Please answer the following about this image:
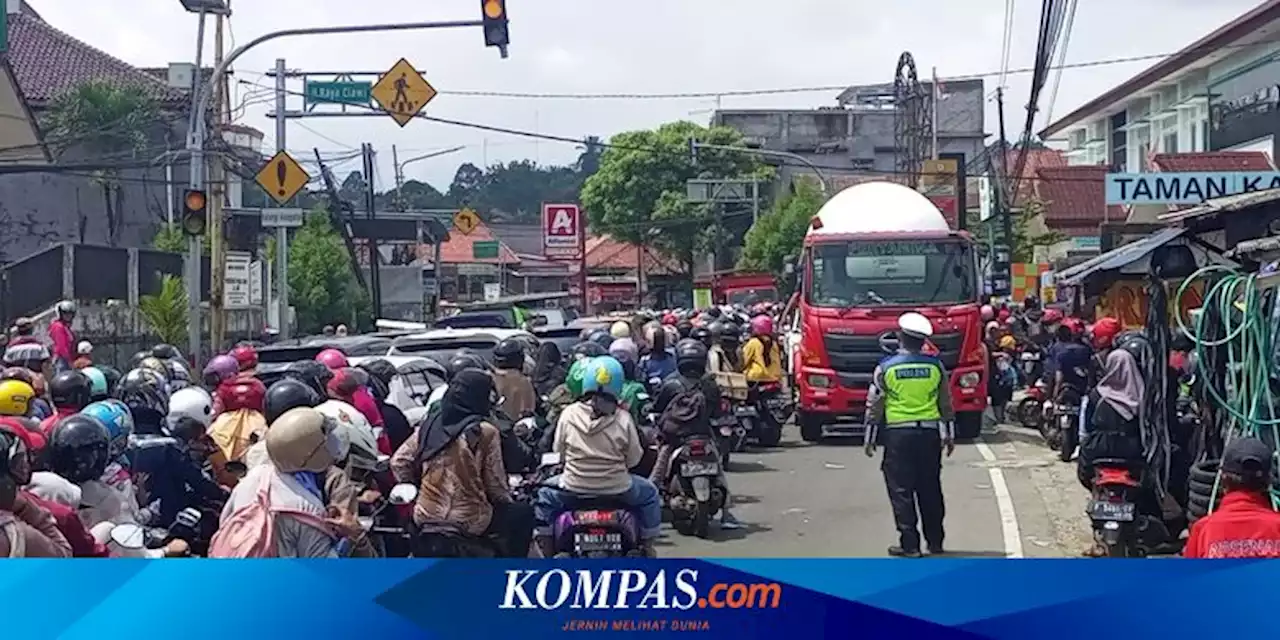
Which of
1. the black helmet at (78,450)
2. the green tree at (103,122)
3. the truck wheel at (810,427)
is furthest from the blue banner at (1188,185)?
the green tree at (103,122)

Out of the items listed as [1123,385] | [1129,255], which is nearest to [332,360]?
[1123,385]

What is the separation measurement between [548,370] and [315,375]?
4.11 m

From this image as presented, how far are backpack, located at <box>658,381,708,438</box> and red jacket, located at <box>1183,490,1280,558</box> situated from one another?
620cm

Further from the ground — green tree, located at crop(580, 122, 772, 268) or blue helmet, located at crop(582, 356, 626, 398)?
green tree, located at crop(580, 122, 772, 268)

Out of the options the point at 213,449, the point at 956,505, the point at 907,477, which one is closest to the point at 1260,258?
the point at 907,477

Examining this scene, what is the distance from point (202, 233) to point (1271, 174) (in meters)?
13.0

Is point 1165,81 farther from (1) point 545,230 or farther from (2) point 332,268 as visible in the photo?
(2) point 332,268

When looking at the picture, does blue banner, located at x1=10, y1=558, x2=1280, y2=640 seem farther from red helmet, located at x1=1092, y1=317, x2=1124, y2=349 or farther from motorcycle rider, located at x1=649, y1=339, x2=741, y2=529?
Result: red helmet, located at x1=1092, y1=317, x2=1124, y2=349

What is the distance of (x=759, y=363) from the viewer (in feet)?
59.9

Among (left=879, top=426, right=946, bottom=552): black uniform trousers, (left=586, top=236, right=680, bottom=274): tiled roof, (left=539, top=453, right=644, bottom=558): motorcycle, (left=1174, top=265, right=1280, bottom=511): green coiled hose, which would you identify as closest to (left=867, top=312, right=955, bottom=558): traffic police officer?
(left=879, top=426, right=946, bottom=552): black uniform trousers

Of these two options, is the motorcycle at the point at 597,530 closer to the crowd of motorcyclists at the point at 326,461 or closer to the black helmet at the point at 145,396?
the crowd of motorcyclists at the point at 326,461

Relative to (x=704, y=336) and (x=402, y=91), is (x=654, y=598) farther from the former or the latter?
(x=402, y=91)

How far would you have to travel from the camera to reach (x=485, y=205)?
57.3m

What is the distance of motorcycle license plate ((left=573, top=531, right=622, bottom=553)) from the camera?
8.64 metres
